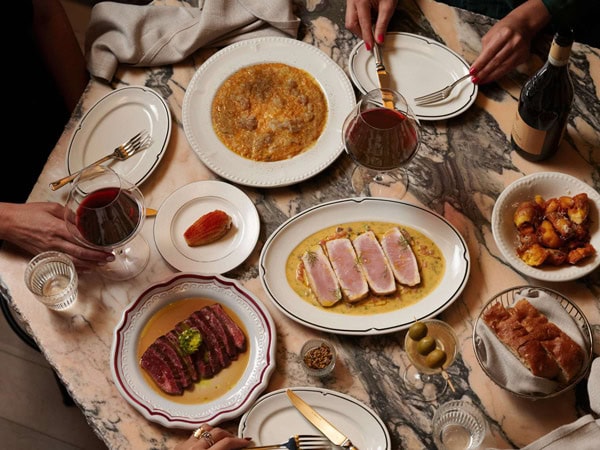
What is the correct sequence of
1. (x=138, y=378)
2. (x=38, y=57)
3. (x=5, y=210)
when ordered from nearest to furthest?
(x=138, y=378)
(x=5, y=210)
(x=38, y=57)

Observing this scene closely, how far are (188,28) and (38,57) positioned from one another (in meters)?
0.61

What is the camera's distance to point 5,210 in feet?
6.27

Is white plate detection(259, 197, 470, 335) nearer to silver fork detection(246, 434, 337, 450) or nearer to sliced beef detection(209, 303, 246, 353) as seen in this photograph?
sliced beef detection(209, 303, 246, 353)

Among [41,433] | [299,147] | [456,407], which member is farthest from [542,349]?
[41,433]

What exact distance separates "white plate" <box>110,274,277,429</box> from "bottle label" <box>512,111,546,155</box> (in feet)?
2.90

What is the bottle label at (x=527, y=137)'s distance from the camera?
188cm

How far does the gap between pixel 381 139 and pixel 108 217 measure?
0.73 meters

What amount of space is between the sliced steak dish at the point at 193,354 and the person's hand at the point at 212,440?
147 millimetres

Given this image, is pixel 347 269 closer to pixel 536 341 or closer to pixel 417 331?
pixel 417 331

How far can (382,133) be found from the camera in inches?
69.2

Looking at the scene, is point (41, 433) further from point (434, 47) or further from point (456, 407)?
point (434, 47)

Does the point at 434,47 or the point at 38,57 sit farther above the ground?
the point at 434,47

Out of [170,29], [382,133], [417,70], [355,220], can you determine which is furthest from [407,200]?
[170,29]

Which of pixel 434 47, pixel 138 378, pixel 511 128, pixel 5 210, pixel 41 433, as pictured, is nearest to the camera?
pixel 138 378
